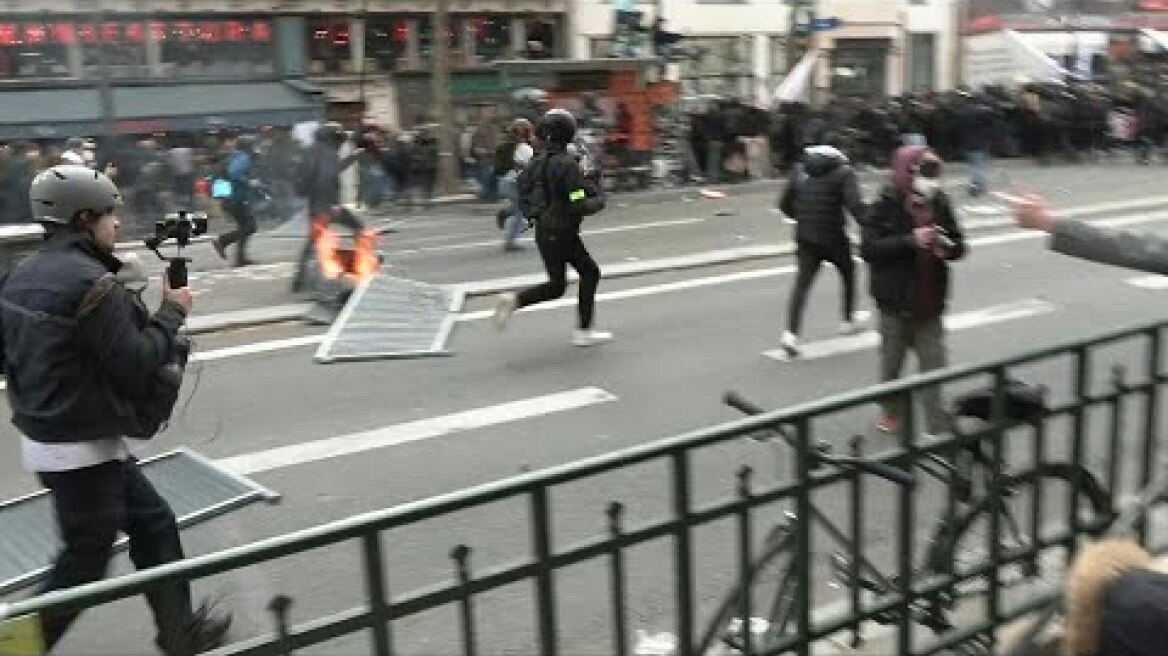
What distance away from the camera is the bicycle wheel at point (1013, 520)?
367 centimetres

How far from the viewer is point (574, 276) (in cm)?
1244

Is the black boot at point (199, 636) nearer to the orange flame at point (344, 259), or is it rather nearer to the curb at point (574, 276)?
the curb at point (574, 276)

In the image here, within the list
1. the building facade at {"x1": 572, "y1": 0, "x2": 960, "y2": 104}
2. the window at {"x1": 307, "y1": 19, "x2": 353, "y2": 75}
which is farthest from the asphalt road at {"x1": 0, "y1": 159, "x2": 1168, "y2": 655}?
the building facade at {"x1": 572, "y1": 0, "x2": 960, "y2": 104}

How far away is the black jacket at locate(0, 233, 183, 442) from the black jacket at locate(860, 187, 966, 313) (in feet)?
13.0

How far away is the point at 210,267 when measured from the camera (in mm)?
14305

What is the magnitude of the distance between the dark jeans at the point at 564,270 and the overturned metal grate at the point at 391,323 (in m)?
0.93

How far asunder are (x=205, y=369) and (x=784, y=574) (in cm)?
652

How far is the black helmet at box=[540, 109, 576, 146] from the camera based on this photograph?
879 cm

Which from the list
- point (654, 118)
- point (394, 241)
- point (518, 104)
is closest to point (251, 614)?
point (394, 241)

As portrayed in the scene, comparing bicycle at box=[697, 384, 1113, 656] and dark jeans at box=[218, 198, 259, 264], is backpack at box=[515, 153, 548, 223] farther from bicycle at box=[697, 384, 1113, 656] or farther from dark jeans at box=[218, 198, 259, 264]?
dark jeans at box=[218, 198, 259, 264]

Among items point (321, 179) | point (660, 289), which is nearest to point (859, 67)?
point (660, 289)

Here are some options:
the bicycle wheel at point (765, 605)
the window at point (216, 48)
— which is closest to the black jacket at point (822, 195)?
the bicycle wheel at point (765, 605)

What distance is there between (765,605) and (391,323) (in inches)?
264

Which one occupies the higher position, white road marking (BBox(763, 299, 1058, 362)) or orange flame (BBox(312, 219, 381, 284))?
orange flame (BBox(312, 219, 381, 284))
